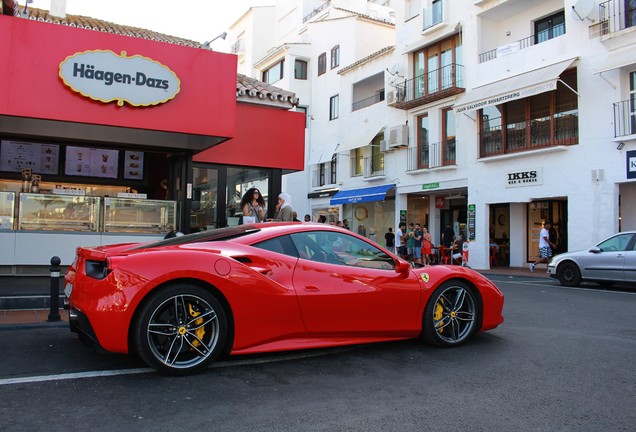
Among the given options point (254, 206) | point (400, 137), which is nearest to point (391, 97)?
point (400, 137)

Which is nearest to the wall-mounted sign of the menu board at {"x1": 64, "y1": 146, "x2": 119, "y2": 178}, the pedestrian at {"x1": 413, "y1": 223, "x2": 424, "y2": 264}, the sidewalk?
the pedestrian at {"x1": 413, "y1": 223, "x2": 424, "y2": 264}

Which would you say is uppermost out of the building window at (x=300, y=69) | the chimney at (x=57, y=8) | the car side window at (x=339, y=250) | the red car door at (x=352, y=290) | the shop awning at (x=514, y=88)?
the building window at (x=300, y=69)

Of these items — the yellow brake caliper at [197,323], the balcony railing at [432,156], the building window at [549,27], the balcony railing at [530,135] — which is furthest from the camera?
the balcony railing at [432,156]

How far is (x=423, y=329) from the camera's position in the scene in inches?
198

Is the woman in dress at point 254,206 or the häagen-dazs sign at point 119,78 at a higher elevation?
the häagen-dazs sign at point 119,78

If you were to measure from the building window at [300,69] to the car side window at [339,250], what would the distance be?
29.7m

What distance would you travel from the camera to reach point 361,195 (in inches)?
1049

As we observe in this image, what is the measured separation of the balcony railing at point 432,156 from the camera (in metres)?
22.0

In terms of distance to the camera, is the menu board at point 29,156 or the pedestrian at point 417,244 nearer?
the menu board at point 29,156

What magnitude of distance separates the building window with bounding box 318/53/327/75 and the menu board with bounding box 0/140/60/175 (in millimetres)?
23559

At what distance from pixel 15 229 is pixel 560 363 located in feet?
28.6

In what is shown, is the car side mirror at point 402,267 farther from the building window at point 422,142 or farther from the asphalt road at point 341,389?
the building window at point 422,142

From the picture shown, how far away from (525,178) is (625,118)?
3.94 metres

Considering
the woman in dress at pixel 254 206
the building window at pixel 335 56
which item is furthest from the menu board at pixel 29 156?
the building window at pixel 335 56
